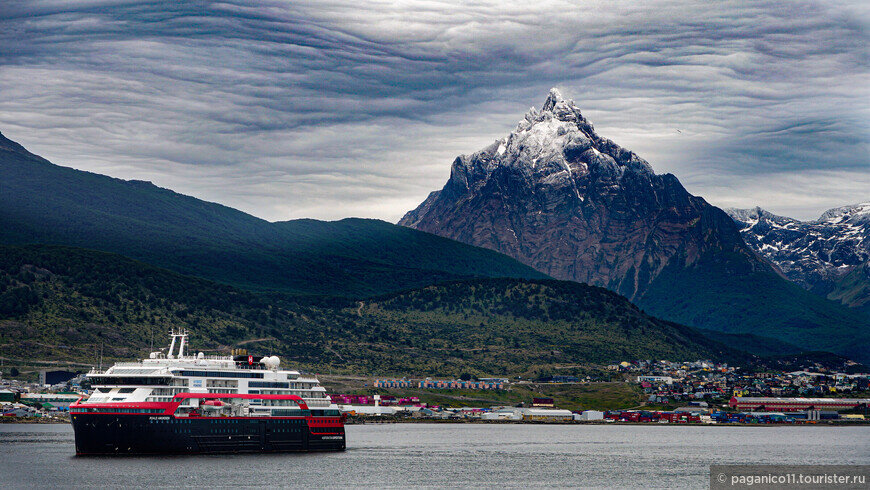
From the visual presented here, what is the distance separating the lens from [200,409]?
157 m

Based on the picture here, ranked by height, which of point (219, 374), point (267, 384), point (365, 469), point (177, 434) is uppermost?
point (219, 374)

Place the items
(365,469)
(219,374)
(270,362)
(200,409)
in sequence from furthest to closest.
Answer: (270,362) < (219,374) < (200,409) < (365,469)

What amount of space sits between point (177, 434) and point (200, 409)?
4894 millimetres

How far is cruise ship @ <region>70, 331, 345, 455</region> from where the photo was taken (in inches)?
5989

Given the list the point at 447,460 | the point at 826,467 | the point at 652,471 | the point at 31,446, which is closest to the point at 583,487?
the point at 652,471

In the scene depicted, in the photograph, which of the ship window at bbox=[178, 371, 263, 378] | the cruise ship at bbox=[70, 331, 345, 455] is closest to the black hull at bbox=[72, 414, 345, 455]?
the cruise ship at bbox=[70, 331, 345, 455]

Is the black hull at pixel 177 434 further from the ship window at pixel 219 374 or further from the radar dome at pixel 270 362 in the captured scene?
the radar dome at pixel 270 362

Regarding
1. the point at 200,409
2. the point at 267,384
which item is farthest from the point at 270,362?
the point at 200,409

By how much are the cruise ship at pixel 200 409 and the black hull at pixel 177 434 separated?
0.14 meters

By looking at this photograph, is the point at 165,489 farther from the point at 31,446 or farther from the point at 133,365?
the point at 31,446

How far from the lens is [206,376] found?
159375mm

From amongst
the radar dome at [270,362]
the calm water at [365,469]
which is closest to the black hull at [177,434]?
the calm water at [365,469]

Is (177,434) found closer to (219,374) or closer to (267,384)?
(219,374)

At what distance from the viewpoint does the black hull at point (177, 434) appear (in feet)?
498
